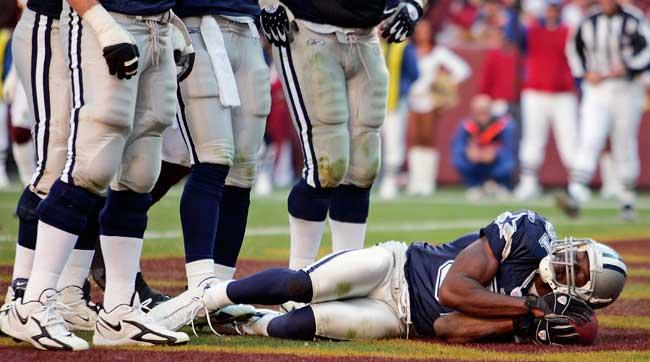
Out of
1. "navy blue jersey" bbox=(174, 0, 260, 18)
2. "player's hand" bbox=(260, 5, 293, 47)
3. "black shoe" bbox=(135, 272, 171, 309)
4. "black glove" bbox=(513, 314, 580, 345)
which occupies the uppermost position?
"navy blue jersey" bbox=(174, 0, 260, 18)

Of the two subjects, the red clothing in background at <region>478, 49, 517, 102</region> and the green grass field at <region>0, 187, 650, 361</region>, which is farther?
the red clothing in background at <region>478, 49, 517, 102</region>

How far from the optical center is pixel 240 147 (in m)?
5.17

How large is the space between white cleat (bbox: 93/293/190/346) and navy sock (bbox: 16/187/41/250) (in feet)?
1.93

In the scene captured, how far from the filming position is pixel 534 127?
14172mm

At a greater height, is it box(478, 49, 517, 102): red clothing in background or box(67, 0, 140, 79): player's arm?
box(67, 0, 140, 79): player's arm

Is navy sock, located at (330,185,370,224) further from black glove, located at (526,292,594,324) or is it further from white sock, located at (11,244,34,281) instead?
white sock, located at (11,244,34,281)

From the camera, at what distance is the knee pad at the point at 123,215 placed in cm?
444

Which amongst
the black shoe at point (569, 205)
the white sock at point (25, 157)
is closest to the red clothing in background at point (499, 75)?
the black shoe at point (569, 205)

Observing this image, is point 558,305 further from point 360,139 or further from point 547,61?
point 547,61

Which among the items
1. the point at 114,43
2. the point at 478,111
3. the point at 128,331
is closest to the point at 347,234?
the point at 128,331

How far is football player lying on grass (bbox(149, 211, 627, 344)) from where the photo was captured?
452cm

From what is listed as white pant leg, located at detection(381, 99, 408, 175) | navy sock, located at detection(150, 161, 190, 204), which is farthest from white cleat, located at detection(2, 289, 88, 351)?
white pant leg, located at detection(381, 99, 408, 175)

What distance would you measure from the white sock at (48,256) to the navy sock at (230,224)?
1.06m

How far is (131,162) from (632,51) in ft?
28.9
